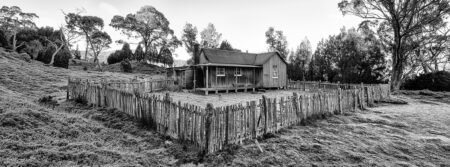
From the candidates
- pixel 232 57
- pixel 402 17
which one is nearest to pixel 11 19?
pixel 232 57

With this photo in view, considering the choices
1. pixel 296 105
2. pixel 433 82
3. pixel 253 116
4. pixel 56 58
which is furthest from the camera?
pixel 56 58

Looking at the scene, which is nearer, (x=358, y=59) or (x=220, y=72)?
(x=220, y=72)

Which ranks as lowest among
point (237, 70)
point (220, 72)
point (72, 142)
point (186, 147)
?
point (186, 147)

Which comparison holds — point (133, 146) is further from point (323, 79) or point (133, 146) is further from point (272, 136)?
point (323, 79)

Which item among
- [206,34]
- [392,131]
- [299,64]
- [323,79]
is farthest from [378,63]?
[206,34]

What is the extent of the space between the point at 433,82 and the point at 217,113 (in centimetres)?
2857

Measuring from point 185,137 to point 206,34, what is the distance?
47.8 m

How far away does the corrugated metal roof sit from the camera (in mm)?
21397

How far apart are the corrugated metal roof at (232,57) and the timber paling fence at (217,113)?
12.3m

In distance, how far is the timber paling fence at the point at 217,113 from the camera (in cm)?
548

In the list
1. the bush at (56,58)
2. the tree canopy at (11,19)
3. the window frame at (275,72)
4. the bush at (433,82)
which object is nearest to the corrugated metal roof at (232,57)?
the window frame at (275,72)

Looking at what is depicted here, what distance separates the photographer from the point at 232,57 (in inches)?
917

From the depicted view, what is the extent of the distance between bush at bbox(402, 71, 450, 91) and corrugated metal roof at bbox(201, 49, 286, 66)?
663 inches

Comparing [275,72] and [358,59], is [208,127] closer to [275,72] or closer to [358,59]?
[275,72]
